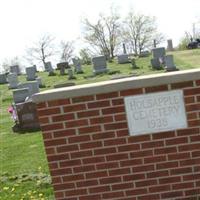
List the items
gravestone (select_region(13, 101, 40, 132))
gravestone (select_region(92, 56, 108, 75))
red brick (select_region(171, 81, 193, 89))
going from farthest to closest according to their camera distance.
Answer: gravestone (select_region(92, 56, 108, 75)) → gravestone (select_region(13, 101, 40, 132)) → red brick (select_region(171, 81, 193, 89))

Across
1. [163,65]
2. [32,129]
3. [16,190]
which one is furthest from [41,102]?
[163,65]

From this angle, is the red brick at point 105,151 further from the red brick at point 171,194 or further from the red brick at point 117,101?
the red brick at point 171,194

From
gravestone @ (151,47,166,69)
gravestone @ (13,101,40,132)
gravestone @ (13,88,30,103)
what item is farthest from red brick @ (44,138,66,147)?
gravestone @ (151,47,166,69)

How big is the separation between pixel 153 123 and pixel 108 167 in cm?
69

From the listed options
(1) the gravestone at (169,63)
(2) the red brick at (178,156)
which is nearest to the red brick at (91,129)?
(2) the red brick at (178,156)

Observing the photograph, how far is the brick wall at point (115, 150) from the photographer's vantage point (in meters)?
5.09

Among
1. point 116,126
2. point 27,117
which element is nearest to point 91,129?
point 116,126

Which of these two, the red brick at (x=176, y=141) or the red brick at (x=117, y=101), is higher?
the red brick at (x=117, y=101)

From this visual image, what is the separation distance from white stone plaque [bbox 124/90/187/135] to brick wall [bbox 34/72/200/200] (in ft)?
0.19

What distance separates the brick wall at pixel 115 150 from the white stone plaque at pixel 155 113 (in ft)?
0.19

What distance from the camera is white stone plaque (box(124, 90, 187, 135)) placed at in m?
5.08

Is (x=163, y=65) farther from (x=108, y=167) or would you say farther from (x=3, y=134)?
(x=108, y=167)

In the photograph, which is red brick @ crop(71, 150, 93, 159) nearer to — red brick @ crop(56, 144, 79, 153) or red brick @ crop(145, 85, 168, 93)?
red brick @ crop(56, 144, 79, 153)

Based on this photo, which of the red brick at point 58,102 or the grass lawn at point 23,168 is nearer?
the red brick at point 58,102
